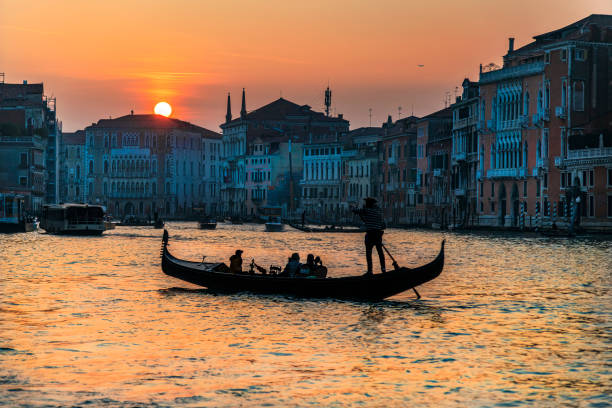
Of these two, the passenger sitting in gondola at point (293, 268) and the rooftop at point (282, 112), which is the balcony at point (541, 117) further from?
the rooftop at point (282, 112)

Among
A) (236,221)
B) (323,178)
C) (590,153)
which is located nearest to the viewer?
(590,153)

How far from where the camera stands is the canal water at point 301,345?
1164cm

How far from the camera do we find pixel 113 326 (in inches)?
669

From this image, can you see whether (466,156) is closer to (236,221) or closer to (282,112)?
(236,221)

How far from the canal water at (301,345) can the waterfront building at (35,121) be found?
66996 millimetres

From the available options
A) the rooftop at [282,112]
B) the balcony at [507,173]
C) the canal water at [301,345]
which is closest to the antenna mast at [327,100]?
the rooftop at [282,112]

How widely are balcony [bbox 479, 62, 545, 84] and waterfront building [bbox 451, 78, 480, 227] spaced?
2.27 meters

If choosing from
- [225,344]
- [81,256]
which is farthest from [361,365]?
[81,256]

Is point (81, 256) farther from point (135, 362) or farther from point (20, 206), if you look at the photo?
point (20, 206)

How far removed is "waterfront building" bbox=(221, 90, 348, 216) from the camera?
104750 millimetres

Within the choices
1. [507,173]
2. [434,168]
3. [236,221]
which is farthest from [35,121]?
[507,173]

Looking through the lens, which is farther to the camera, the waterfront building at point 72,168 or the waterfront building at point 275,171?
the waterfront building at point 72,168

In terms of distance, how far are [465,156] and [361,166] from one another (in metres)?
22.8

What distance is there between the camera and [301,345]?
15094 mm
